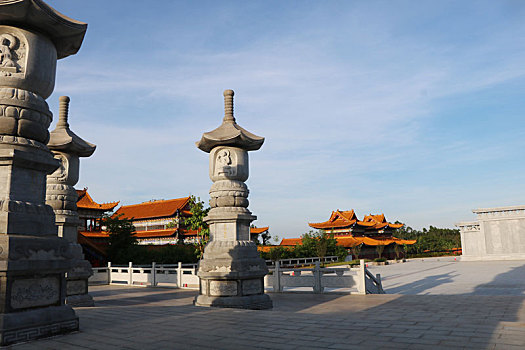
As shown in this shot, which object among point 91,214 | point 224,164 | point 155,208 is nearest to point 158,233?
point 155,208

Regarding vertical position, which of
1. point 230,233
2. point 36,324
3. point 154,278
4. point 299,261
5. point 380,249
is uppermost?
point 230,233

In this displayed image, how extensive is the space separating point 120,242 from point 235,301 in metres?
17.0

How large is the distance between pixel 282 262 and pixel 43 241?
27.2m

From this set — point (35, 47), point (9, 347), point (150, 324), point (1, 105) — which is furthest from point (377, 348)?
point (35, 47)

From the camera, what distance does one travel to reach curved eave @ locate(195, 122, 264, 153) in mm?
9094

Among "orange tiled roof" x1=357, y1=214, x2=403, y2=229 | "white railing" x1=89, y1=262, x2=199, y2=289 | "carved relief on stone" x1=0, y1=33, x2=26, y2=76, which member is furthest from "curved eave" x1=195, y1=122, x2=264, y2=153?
"orange tiled roof" x1=357, y1=214, x2=403, y2=229

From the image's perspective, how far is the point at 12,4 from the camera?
5.11 metres

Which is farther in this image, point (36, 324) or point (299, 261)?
point (299, 261)

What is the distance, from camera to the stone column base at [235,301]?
8359mm

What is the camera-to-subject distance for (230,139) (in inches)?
356

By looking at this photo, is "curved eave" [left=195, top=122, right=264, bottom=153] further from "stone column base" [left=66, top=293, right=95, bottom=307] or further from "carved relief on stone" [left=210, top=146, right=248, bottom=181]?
"stone column base" [left=66, top=293, right=95, bottom=307]

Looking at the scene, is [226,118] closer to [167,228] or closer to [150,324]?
[150,324]

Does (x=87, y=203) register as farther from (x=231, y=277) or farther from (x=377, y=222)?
(x=377, y=222)

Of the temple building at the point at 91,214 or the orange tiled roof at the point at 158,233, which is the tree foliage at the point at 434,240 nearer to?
the orange tiled roof at the point at 158,233
